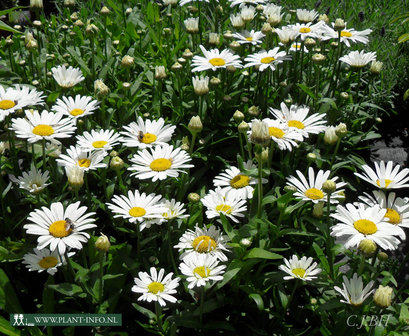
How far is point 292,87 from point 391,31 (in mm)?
1572

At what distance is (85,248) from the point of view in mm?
2408

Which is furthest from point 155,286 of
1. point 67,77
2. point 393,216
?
point 67,77

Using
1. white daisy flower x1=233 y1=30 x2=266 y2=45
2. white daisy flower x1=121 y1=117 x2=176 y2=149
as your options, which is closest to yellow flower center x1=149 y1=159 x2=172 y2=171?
white daisy flower x1=121 y1=117 x2=176 y2=149

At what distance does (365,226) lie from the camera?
6.61 feet

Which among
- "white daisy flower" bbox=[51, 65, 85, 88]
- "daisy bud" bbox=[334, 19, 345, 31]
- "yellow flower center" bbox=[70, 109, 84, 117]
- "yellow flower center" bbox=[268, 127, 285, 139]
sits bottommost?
"yellow flower center" bbox=[268, 127, 285, 139]

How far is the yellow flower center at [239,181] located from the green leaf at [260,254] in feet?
1.08

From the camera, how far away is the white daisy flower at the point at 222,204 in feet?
7.25

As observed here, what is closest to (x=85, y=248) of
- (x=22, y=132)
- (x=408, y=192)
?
(x=22, y=132)

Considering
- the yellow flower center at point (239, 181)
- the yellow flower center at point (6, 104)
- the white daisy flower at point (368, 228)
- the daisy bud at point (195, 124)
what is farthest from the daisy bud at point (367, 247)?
the yellow flower center at point (6, 104)

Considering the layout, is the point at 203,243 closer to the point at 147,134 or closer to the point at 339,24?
the point at 147,134

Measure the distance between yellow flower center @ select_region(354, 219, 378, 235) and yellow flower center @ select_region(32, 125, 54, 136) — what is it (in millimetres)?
1405

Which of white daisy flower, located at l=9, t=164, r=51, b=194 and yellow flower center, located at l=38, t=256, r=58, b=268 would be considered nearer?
yellow flower center, located at l=38, t=256, r=58, b=268

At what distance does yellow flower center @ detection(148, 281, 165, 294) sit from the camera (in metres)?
2.04

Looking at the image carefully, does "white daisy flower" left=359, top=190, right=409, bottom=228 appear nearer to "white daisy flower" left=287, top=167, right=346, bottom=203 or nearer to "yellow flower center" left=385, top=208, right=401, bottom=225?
"yellow flower center" left=385, top=208, right=401, bottom=225
